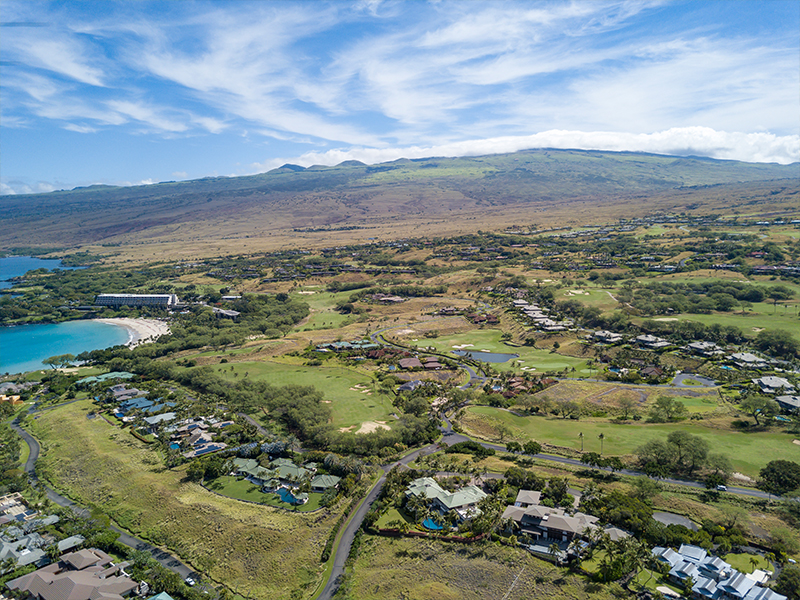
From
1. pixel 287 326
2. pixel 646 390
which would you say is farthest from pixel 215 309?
pixel 646 390


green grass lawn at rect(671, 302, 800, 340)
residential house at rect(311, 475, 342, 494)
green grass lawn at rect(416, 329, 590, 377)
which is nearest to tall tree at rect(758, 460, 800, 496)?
green grass lawn at rect(416, 329, 590, 377)

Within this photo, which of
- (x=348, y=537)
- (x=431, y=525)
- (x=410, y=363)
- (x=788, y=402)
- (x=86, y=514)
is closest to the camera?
(x=348, y=537)

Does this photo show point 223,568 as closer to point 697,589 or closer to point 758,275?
point 697,589

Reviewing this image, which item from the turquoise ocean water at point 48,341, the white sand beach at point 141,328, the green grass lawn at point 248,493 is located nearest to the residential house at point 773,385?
the green grass lawn at point 248,493

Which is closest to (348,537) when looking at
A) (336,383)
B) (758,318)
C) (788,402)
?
(336,383)

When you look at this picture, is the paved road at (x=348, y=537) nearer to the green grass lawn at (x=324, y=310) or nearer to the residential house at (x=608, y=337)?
the residential house at (x=608, y=337)

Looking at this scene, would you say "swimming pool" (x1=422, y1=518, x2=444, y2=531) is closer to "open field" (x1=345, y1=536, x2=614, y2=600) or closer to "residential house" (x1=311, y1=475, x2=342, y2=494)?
"open field" (x1=345, y1=536, x2=614, y2=600)

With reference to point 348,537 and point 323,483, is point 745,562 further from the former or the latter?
point 323,483
